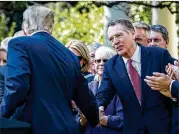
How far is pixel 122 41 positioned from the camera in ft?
22.7

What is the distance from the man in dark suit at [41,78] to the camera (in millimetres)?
5730

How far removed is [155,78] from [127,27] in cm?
77

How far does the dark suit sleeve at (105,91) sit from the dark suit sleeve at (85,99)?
613 mm

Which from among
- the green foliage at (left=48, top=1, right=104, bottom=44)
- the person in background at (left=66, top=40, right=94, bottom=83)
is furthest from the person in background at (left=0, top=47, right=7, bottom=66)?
the green foliage at (left=48, top=1, right=104, bottom=44)

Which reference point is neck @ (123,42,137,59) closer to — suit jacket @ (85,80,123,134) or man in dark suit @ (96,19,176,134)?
man in dark suit @ (96,19,176,134)

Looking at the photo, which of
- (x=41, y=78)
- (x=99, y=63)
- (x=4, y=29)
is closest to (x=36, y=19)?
(x=41, y=78)

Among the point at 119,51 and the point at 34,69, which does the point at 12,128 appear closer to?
the point at 34,69

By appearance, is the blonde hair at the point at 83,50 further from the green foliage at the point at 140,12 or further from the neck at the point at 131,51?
the green foliage at the point at 140,12

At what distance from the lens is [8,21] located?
19.1m

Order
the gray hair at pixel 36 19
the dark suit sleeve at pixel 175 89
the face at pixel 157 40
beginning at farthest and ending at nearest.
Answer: the face at pixel 157 40, the dark suit sleeve at pixel 175 89, the gray hair at pixel 36 19

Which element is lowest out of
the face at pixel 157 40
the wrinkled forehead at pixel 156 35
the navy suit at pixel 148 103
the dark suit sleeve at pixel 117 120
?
the dark suit sleeve at pixel 117 120

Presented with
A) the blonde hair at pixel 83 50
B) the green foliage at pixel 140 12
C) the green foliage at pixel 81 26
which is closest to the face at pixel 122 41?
the blonde hair at pixel 83 50

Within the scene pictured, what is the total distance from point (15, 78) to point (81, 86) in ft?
2.51

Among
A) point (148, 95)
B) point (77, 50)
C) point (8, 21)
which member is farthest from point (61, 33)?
point (148, 95)
